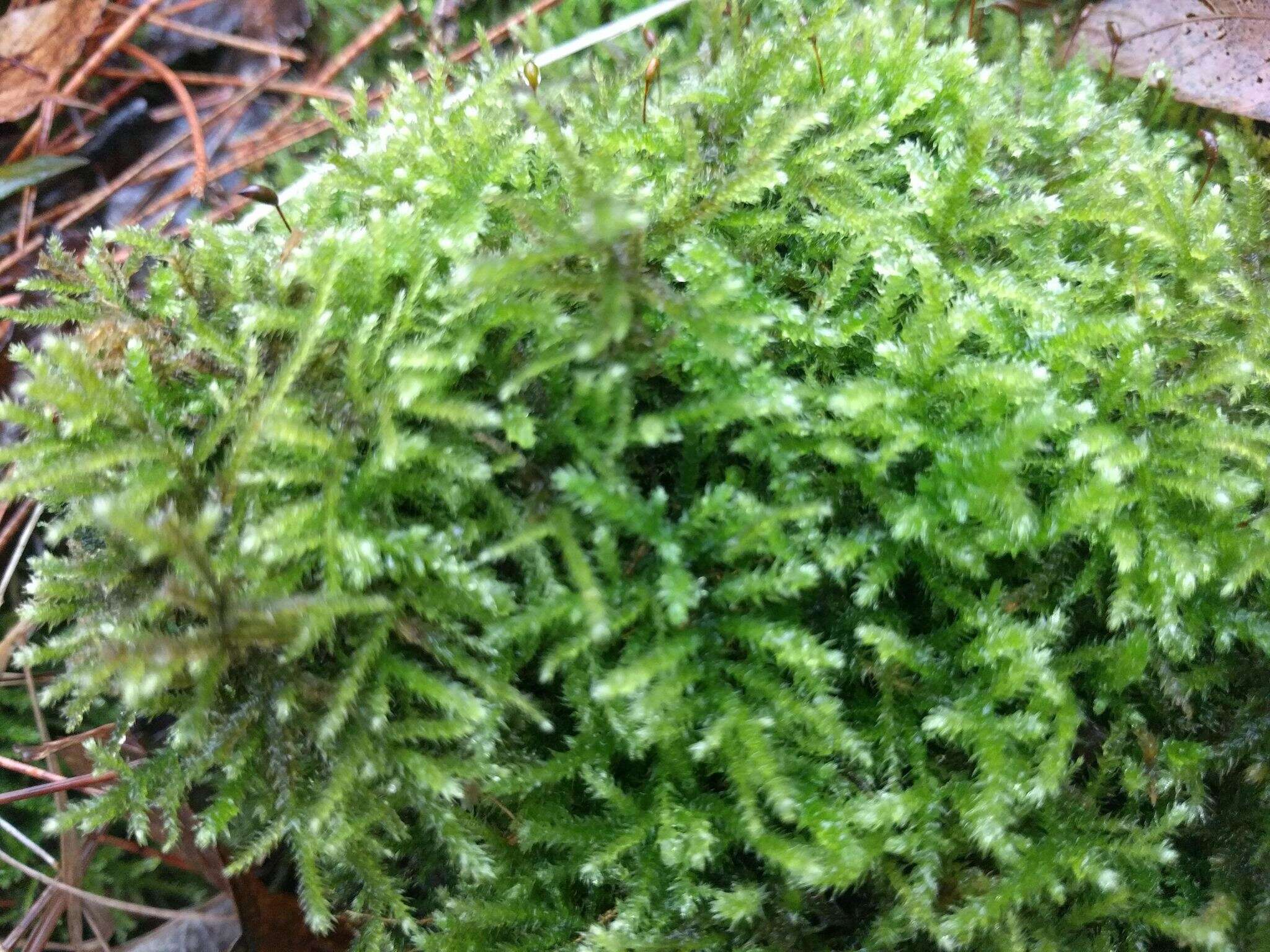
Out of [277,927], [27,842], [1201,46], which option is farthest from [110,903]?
[1201,46]

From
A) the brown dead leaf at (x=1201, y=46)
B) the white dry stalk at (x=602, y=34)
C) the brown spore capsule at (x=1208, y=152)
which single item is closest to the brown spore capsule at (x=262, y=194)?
the white dry stalk at (x=602, y=34)

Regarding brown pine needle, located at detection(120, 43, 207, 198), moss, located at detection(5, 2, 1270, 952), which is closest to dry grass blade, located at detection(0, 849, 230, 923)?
moss, located at detection(5, 2, 1270, 952)

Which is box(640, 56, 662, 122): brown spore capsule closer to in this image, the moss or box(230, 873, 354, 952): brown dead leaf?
the moss

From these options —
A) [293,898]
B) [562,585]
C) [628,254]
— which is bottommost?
[293,898]

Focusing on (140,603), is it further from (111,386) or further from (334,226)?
(334,226)

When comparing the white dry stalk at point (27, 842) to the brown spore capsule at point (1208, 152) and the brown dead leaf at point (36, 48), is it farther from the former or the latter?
the brown spore capsule at point (1208, 152)

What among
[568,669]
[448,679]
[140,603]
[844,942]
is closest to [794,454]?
[568,669]
